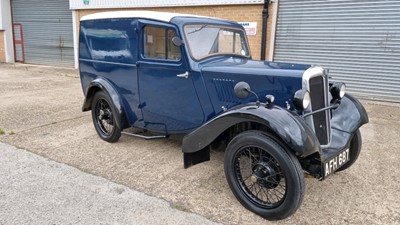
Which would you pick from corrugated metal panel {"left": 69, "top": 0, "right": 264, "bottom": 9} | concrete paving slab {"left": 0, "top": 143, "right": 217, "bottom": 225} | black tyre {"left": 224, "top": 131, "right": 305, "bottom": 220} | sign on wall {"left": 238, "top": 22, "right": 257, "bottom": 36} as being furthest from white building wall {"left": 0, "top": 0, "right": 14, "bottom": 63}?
black tyre {"left": 224, "top": 131, "right": 305, "bottom": 220}

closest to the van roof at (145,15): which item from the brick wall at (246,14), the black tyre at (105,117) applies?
the black tyre at (105,117)

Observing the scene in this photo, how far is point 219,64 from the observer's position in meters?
3.70

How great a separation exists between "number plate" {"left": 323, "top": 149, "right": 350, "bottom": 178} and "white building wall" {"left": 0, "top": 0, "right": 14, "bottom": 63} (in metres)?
17.0

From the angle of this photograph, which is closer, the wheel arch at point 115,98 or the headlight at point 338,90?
the headlight at point 338,90

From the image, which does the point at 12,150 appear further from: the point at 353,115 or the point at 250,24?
the point at 250,24

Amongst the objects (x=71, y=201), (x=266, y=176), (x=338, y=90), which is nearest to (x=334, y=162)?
(x=266, y=176)

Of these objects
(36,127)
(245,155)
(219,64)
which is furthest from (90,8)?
(245,155)

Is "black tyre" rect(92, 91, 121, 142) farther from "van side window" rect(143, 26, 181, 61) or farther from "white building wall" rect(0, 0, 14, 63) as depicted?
"white building wall" rect(0, 0, 14, 63)

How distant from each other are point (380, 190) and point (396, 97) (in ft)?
17.7

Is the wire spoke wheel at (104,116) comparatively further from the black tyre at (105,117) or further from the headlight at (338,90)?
the headlight at (338,90)

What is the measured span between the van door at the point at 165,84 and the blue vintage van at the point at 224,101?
13 mm

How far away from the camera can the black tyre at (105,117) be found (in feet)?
15.1

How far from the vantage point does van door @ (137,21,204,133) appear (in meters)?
3.75

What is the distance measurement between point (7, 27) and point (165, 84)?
1525 cm
